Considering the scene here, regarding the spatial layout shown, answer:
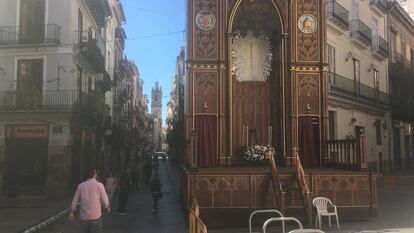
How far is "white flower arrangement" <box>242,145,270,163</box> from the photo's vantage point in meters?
15.9

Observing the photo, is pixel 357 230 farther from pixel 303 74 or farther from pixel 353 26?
pixel 353 26

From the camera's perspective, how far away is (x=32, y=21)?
2500cm

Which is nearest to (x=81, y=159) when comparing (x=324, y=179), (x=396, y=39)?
(x=324, y=179)

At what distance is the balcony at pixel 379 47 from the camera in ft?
109

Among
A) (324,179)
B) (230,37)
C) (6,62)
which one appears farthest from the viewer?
(6,62)

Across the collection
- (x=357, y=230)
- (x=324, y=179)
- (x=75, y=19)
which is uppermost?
(x=75, y=19)

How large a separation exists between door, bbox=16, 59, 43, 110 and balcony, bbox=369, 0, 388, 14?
20500 millimetres

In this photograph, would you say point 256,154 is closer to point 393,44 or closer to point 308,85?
point 308,85

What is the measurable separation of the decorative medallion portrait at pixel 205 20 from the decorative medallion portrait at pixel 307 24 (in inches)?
109

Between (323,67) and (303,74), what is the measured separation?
648 mm

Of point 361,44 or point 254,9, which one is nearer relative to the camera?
point 254,9

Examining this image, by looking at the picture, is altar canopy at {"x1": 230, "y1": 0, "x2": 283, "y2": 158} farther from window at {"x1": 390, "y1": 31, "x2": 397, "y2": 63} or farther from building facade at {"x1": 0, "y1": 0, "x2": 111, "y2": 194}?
window at {"x1": 390, "y1": 31, "x2": 397, "y2": 63}

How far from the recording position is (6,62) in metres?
24.8

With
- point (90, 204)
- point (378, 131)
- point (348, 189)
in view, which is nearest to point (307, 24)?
point (348, 189)
